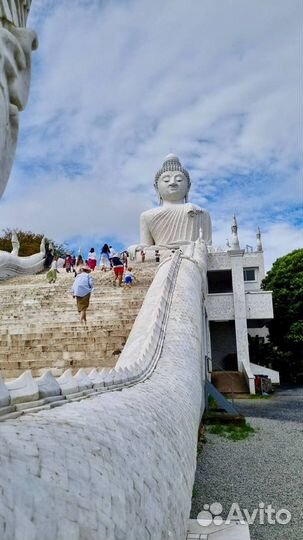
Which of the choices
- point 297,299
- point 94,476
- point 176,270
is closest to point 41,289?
point 176,270

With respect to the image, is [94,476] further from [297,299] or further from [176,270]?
[297,299]

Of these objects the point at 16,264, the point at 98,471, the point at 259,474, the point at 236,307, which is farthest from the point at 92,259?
the point at 98,471

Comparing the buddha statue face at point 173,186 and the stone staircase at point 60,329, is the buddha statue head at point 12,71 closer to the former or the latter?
→ the stone staircase at point 60,329

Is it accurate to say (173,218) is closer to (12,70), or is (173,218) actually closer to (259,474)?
(259,474)

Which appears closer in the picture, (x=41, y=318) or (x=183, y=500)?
(x=183, y=500)

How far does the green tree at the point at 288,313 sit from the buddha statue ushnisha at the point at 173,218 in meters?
4.21

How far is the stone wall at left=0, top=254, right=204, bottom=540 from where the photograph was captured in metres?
1.27

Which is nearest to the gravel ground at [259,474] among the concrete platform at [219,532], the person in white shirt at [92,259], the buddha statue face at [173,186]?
the concrete platform at [219,532]

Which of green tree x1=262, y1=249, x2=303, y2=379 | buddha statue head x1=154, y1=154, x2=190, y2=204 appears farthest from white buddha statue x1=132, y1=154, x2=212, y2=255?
green tree x1=262, y1=249, x2=303, y2=379

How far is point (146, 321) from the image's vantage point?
6512 millimetres

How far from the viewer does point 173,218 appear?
2505cm

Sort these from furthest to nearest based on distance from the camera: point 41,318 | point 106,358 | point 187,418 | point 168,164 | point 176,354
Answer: point 168,164 < point 41,318 < point 106,358 < point 176,354 < point 187,418

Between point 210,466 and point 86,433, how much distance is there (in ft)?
14.4

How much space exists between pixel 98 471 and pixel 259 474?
4.31 meters
